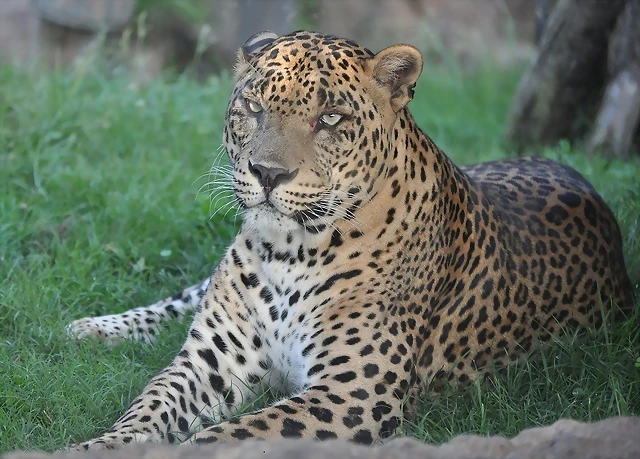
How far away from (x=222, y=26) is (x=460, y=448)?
41.0 feet

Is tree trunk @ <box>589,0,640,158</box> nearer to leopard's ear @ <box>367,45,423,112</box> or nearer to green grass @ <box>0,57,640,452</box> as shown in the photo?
green grass @ <box>0,57,640,452</box>

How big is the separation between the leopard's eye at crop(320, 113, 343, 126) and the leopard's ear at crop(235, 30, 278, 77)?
59 cm

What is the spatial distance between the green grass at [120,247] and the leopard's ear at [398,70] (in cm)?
156

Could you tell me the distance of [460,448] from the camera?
3.42 meters

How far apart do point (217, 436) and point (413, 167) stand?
1.68 m

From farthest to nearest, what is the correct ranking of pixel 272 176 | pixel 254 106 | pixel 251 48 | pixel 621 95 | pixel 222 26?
pixel 222 26 < pixel 621 95 < pixel 251 48 < pixel 254 106 < pixel 272 176

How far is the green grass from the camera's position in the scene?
5.32m

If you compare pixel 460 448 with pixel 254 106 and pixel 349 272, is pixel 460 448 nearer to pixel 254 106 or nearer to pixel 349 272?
pixel 349 272

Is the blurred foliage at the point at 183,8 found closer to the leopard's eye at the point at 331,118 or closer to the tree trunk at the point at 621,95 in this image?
the tree trunk at the point at 621,95

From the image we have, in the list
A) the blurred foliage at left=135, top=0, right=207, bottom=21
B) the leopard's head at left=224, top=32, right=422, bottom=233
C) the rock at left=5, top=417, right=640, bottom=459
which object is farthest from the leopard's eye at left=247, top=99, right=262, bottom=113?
the blurred foliage at left=135, top=0, right=207, bottom=21

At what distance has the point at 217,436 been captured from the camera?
468 centimetres

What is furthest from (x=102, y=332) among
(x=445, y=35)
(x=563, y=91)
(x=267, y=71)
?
(x=445, y=35)

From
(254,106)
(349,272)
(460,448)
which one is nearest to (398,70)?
(254,106)

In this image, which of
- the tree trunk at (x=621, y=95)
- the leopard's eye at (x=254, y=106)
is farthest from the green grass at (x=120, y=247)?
the leopard's eye at (x=254, y=106)
